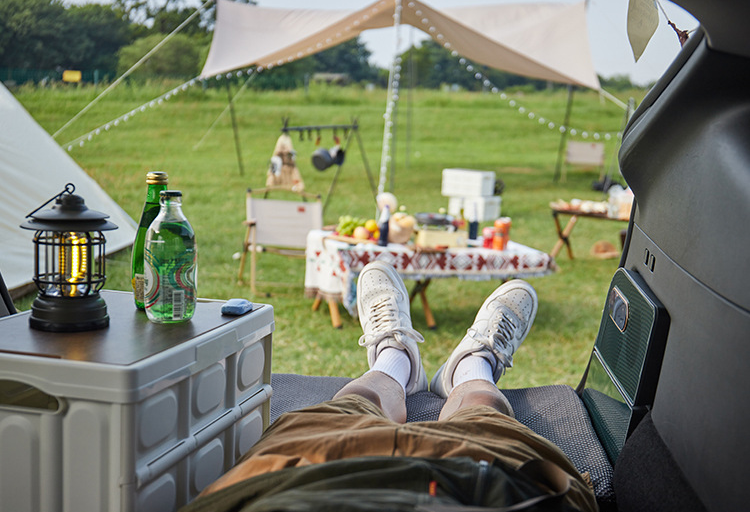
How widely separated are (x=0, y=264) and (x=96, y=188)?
43.1 inches

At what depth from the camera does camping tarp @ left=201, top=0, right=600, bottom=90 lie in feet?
16.3

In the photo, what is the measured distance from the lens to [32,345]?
1.00 meters

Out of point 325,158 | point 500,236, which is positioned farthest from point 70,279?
point 325,158

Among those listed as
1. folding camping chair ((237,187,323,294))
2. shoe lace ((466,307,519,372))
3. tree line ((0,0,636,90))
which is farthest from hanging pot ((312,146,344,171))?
shoe lace ((466,307,519,372))

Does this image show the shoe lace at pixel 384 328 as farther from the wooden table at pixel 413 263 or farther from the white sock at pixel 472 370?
the wooden table at pixel 413 263

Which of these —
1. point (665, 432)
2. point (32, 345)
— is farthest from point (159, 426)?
point (665, 432)

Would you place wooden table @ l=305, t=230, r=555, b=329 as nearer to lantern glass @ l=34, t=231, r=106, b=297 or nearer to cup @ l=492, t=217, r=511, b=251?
cup @ l=492, t=217, r=511, b=251

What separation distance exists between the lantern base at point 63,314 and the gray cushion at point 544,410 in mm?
617

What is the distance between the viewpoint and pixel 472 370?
5.44 feet

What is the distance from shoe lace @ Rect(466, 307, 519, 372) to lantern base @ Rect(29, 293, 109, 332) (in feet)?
3.25

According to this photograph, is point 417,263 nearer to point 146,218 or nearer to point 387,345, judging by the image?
point 387,345

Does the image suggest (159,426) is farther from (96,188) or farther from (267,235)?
(96,188)

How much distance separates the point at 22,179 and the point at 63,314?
327 centimetres

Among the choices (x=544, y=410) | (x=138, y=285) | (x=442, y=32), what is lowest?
(x=544, y=410)
